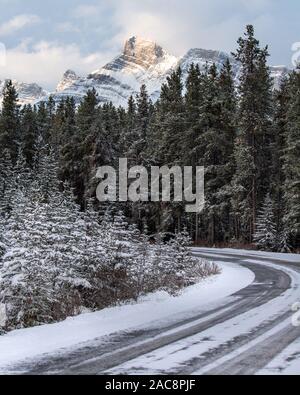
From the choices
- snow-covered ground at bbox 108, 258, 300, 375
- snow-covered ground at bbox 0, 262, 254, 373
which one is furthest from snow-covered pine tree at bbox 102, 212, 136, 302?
snow-covered ground at bbox 108, 258, 300, 375

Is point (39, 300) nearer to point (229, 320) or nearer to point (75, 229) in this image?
point (75, 229)

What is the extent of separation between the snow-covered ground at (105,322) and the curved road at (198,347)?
1.42ft

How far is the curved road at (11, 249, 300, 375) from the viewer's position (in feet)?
22.5

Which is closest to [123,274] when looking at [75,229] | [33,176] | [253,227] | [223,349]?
[75,229]

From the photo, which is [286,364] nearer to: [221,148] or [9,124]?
[221,148]

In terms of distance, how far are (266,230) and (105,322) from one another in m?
28.9

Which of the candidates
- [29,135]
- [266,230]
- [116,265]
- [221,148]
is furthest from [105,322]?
[29,135]

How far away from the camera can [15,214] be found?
11.4 metres

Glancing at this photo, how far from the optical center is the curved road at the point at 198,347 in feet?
22.5

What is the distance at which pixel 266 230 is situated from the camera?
3778cm

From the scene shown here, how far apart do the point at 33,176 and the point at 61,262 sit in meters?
47.1

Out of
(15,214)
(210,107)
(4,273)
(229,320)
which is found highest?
(210,107)

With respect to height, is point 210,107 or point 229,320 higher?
point 210,107
